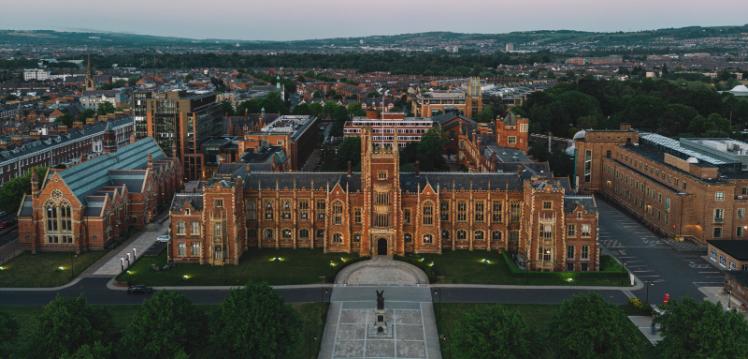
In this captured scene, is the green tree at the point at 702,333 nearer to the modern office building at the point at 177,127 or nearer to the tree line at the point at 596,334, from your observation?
the tree line at the point at 596,334

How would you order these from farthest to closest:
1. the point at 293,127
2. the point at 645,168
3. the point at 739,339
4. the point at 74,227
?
the point at 293,127 → the point at 645,168 → the point at 74,227 → the point at 739,339

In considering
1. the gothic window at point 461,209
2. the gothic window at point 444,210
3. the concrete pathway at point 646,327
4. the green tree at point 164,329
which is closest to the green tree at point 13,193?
the green tree at point 164,329

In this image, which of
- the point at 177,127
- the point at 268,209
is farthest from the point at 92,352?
the point at 177,127

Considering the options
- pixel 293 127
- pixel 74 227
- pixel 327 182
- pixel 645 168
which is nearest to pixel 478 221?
pixel 327 182

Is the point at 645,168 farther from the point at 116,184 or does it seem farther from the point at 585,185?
the point at 116,184

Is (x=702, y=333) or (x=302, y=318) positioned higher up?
(x=702, y=333)

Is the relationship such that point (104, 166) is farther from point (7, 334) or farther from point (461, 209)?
point (7, 334)
